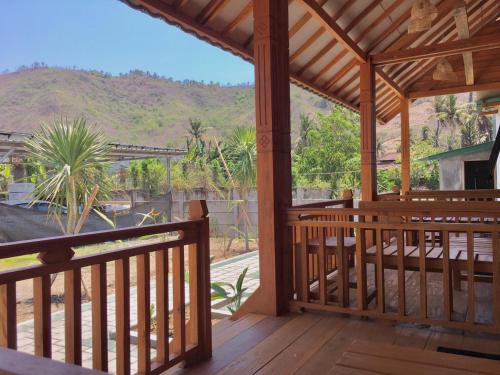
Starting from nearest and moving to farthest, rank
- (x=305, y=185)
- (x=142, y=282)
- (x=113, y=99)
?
(x=142, y=282) → (x=305, y=185) → (x=113, y=99)

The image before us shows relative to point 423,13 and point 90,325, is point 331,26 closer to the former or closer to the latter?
point 423,13

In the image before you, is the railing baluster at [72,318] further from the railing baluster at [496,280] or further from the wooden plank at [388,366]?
the railing baluster at [496,280]

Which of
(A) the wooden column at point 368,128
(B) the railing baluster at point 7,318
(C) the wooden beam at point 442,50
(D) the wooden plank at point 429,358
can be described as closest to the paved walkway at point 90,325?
(A) the wooden column at point 368,128

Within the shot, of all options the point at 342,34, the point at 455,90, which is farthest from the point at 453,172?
the point at 342,34

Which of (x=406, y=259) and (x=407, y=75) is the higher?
(x=407, y=75)

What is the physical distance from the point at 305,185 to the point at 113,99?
30.6 meters

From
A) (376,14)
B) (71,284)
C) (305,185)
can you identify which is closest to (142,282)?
(71,284)

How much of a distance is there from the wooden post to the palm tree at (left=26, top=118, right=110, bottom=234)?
17.0 ft

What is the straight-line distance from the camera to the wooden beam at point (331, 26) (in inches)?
178

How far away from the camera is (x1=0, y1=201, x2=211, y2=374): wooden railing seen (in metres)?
1.57

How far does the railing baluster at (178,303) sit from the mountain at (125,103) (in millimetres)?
41029

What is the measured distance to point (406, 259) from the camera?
3135mm

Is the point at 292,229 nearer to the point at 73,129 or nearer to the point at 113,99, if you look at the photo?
the point at 73,129

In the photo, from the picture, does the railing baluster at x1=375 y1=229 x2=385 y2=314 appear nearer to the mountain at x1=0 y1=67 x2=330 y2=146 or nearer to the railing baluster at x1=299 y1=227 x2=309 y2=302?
the railing baluster at x1=299 y1=227 x2=309 y2=302
